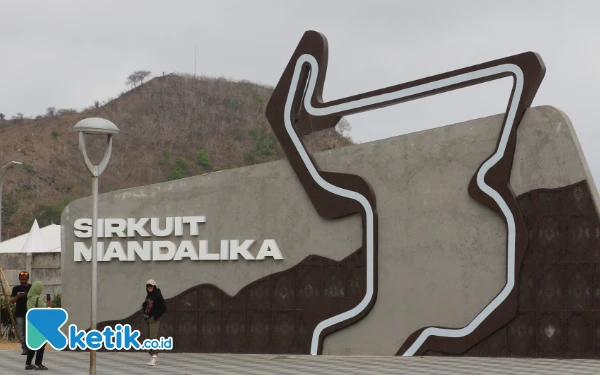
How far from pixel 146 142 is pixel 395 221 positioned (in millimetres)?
82248

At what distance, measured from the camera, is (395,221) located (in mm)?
18625

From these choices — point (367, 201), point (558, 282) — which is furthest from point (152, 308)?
point (558, 282)

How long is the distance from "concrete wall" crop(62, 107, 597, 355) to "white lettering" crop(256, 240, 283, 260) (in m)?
0.12

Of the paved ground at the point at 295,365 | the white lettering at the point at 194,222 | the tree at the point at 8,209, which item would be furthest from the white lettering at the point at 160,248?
the tree at the point at 8,209

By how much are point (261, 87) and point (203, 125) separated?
14.0 metres

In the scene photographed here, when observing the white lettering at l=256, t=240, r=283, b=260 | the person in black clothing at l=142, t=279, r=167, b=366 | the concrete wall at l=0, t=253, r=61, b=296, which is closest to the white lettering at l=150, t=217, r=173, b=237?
the white lettering at l=256, t=240, r=283, b=260

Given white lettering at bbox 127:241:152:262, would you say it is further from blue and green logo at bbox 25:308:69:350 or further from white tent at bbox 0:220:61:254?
white tent at bbox 0:220:61:254

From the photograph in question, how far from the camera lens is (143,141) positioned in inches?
3898

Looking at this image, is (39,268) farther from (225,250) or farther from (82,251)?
(225,250)

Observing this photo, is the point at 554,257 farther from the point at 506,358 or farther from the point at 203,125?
the point at 203,125

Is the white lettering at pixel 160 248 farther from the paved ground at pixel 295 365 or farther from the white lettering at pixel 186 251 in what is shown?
the paved ground at pixel 295 365

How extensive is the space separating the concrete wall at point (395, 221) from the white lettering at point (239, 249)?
0.50 ft

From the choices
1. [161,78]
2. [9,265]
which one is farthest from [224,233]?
[161,78]

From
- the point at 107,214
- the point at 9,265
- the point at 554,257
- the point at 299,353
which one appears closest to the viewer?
the point at 554,257
